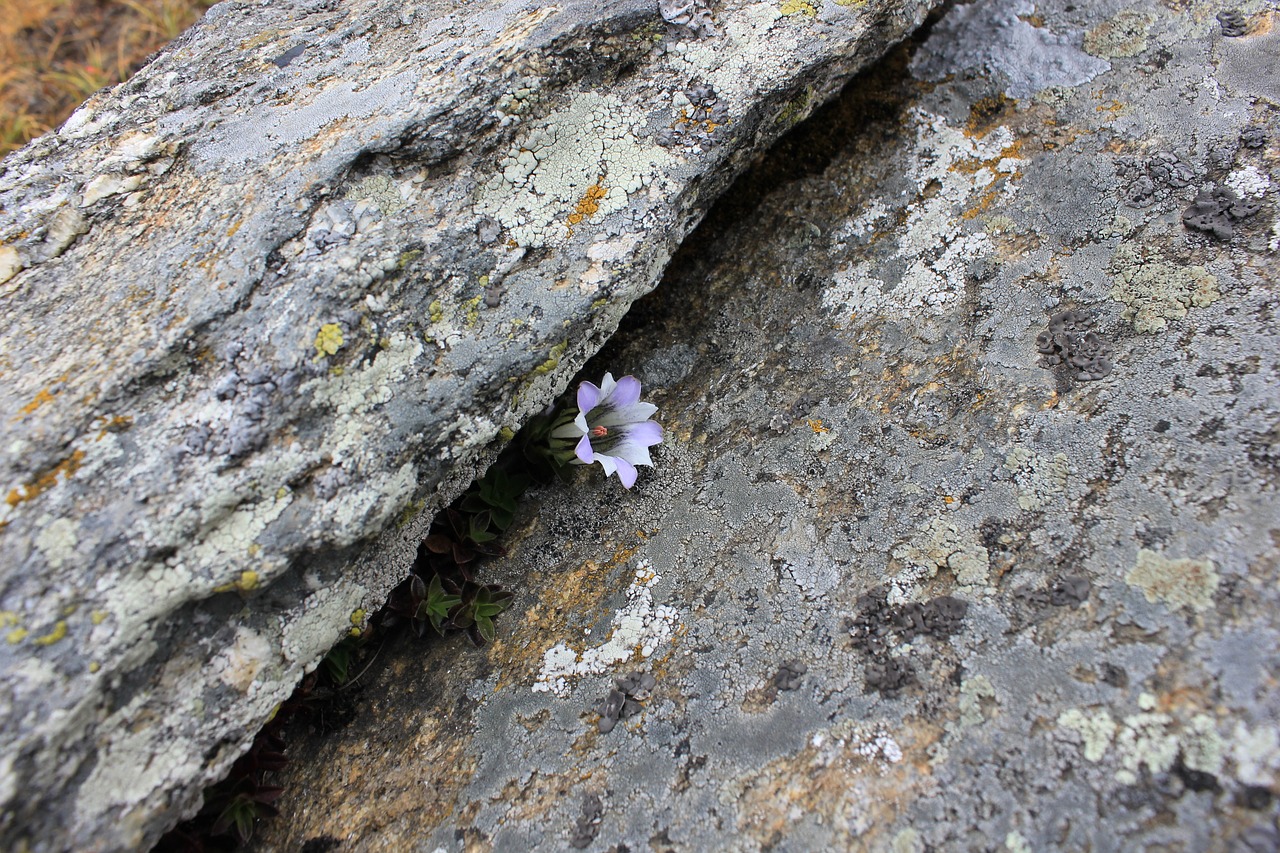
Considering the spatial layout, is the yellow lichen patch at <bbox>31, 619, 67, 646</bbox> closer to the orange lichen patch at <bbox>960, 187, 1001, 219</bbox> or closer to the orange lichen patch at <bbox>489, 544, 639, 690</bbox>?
the orange lichen patch at <bbox>489, 544, 639, 690</bbox>

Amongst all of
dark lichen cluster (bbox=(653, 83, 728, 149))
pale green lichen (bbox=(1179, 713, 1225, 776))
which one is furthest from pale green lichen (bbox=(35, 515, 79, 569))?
pale green lichen (bbox=(1179, 713, 1225, 776))

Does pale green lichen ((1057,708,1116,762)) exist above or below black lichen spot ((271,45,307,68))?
below

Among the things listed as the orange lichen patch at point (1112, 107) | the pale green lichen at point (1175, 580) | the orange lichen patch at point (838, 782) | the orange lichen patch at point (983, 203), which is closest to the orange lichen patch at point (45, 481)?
the orange lichen patch at point (838, 782)

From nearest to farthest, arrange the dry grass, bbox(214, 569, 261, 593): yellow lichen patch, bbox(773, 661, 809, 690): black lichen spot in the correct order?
bbox(214, 569, 261, 593): yellow lichen patch, bbox(773, 661, 809, 690): black lichen spot, the dry grass

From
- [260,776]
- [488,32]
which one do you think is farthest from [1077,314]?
[260,776]

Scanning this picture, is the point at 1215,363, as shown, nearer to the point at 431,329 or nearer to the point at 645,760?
the point at 645,760

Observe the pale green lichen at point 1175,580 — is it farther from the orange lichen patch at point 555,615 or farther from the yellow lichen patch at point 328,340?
the yellow lichen patch at point 328,340
